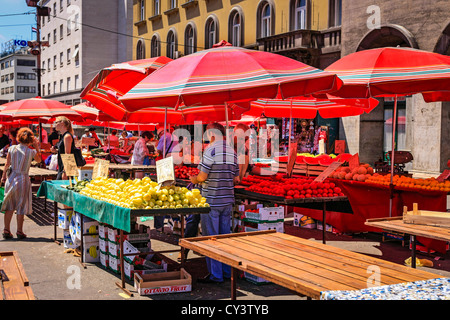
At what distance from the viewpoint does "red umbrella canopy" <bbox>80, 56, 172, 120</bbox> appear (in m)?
9.85

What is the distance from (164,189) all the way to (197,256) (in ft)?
7.36

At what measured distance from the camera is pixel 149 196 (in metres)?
6.11

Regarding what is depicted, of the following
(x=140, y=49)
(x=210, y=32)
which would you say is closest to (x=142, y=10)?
(x=140, y=49)

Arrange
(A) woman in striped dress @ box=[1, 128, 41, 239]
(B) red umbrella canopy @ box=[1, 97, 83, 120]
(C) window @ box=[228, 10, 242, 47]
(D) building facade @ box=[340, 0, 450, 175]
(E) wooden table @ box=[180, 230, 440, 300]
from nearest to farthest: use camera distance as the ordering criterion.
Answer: (E) wooden table @ box=[180, 230, 440, 300], (A) woman in striped dress @ box=[1, 128, 41, 239], (B) red umbrella canopy @ box=[1, 97, 83, 120], (D) building facade @ box=[340, 0, 450, 175], (C) window @ box=[228, 10, 242, 47]

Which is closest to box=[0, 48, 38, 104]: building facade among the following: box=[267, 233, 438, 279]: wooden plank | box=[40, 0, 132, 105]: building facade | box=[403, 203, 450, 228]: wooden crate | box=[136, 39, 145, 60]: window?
box=[40, 0, 132, 105]: building facade

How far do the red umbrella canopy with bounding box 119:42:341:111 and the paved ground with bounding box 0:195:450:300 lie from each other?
2338 millimetres

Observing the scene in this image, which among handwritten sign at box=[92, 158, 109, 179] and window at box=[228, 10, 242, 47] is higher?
window at box=[228, 10, 242, 47]

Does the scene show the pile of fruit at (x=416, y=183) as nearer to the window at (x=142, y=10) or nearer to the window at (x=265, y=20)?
the window at (x=265, y=20)

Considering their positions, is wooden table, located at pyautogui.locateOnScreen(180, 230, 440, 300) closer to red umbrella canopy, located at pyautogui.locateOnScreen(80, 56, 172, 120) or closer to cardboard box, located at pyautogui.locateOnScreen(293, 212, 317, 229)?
red umbrella canopy, located at pyautogui.locateOnScreen(80, 56, 172, 120)

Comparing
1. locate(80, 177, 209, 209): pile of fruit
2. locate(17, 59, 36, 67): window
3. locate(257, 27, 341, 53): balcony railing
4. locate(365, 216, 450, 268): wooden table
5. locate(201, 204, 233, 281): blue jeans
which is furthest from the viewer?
locate(17, 59, 36, 67): window

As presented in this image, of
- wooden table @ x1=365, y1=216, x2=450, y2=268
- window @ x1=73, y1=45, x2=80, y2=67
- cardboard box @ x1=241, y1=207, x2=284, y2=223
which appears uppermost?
window @ x1=73, y1=45, x2=80, y2=67

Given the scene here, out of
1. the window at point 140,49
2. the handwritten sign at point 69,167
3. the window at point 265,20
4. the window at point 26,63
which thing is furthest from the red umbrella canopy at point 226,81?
the window at point 26,63

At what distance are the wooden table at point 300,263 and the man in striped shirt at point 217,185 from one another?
1.64m
